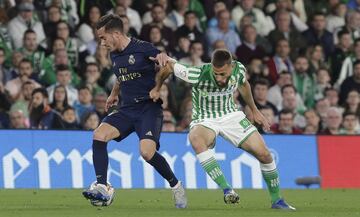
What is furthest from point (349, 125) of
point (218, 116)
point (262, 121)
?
point (262, 121)

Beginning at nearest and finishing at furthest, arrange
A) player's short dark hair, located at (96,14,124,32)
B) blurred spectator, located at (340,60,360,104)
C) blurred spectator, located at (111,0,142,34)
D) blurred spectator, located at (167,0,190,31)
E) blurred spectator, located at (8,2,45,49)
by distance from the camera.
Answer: player's short dark hair, located at (96,14,124,32), blurred spectator, located at (8,2,45,49), blurred spectator, located at (111,0,142,34), blurred spectator, located at (167,0,190,31), blurred spectator, located at (340,60,360,104)

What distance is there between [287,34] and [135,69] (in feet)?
35.6

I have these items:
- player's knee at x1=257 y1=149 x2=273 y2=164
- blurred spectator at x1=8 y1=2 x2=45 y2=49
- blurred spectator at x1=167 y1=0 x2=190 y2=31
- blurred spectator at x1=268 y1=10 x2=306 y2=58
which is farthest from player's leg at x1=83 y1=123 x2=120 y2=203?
blurred spectator at x1=268 y1=10 x2=306 y2=58

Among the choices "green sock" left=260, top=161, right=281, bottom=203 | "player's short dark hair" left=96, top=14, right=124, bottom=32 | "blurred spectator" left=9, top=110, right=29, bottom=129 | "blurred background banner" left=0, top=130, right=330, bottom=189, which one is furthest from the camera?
"blurred spectator" left=9, top=110, right=29, bottom=129

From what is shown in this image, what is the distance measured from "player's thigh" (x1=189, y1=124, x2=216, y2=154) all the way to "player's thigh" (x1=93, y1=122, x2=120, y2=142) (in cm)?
91

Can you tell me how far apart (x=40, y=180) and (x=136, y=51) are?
522 centimetres

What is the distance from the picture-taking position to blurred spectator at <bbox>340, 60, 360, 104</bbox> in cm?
2553

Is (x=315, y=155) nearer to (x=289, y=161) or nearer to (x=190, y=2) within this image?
(x=289, y=161)

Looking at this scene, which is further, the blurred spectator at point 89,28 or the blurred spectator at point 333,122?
the blurred spectator at point 333,122

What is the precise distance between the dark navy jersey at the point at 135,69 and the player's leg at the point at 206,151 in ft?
2.58

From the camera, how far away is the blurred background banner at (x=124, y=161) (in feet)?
66.9

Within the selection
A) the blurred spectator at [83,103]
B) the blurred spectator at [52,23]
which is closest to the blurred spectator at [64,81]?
the blurred spectator at [83,103]

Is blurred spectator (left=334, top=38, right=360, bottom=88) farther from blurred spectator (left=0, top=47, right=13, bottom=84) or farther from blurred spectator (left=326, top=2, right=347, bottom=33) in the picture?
blurred spectator (left=0, top=47, right=13, bottom=84)

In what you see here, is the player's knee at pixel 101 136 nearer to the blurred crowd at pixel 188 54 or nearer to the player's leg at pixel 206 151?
the player's leg at pixel 206 151
